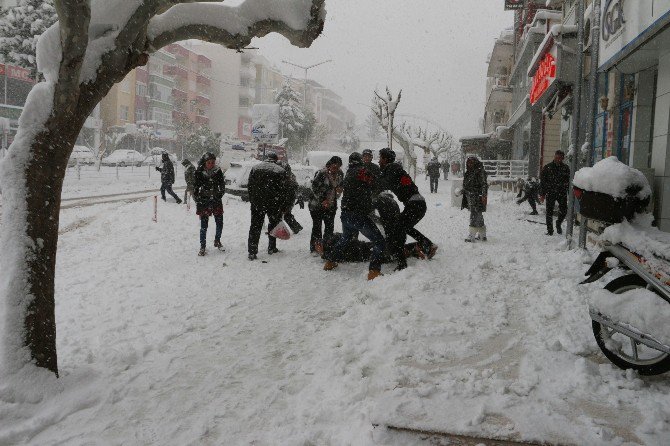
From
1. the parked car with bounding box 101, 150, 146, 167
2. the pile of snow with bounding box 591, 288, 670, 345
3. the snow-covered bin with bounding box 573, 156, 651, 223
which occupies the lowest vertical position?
the pile of snow with bounding box 591, 288, 670, 345

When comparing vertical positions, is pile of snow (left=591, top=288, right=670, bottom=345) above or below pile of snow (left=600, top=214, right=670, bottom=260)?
below

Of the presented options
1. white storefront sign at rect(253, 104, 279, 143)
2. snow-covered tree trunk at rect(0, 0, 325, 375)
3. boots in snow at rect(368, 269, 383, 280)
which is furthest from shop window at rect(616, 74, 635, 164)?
white storefront sign at rect(253, 104, 279, 143)

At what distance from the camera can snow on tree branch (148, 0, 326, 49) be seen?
4078 mm

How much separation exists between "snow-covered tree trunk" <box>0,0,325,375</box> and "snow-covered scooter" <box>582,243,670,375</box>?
385cm

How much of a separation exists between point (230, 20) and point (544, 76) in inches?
545

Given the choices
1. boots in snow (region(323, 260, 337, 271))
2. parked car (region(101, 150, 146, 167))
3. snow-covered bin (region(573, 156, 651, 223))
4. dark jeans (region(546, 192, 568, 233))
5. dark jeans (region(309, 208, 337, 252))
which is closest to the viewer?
snow-covered bin (region(573, 156, 651, 223))

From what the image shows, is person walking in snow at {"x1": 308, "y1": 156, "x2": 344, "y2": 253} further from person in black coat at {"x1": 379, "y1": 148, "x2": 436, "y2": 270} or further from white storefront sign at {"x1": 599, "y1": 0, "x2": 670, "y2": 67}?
white storefront sign at {"x1": 599, "y1": 0, "x2": 670, "y2": 67}

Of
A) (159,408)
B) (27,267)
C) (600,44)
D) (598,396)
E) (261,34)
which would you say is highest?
(600,44)

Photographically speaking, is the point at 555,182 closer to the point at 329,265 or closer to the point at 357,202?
the point at 357,202

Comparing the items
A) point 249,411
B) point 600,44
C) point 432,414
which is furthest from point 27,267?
point 600,44

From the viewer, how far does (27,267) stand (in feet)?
12.1

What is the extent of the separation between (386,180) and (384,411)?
464cm

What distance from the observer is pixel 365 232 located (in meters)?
7.36

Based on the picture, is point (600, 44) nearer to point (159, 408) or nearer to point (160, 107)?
point (159, 408)
